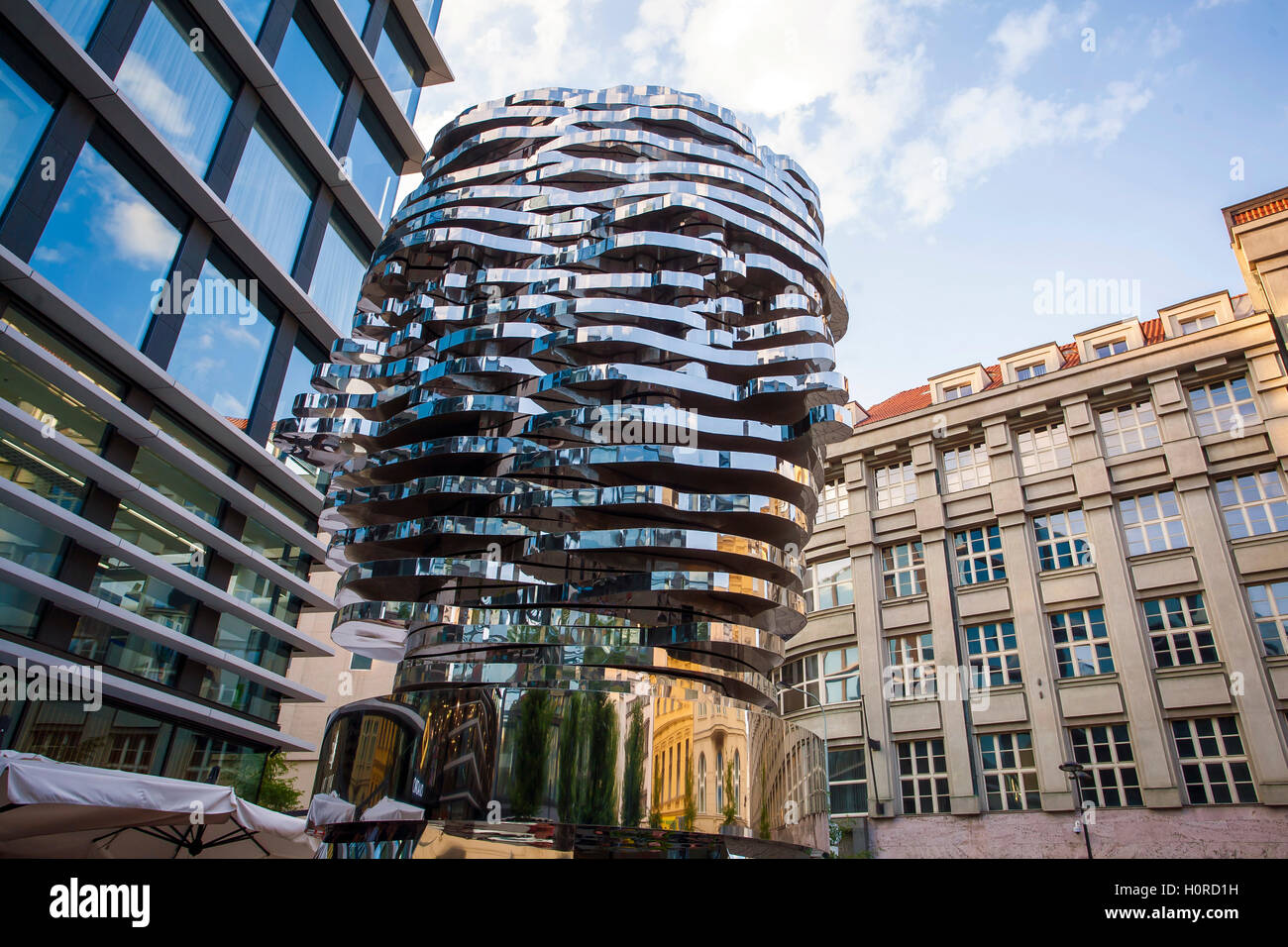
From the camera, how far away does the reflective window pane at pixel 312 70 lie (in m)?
21.9

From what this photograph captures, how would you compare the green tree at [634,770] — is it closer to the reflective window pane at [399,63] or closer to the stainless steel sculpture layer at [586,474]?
the stainless steel sculpture layer at [586,474]

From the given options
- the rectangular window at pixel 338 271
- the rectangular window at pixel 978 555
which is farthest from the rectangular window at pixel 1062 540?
the rectangular window at pixel 338 271

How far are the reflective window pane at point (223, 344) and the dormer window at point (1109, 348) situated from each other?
34255mm

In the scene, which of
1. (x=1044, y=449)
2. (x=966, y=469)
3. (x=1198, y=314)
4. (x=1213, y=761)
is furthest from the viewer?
(x=966, y=469)

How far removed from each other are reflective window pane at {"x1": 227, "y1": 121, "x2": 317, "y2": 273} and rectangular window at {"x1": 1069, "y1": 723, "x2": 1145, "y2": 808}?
31.4m

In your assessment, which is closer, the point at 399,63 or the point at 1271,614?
the point at 399,63

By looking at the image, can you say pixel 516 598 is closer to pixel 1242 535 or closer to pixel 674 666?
pixel 674 666

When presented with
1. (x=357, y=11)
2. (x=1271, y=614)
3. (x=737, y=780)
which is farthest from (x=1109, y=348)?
(x=737, y=780)

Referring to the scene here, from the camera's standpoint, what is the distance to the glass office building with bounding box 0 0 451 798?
47.2ft

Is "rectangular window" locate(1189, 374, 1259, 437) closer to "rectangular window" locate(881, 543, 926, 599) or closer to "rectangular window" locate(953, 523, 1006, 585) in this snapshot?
"rectangular window" locate(953, 523, 1006, 585)

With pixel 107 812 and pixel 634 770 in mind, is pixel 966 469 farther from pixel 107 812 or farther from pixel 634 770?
pixel 634 770

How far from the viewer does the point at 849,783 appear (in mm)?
34844

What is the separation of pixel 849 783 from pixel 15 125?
112ft
